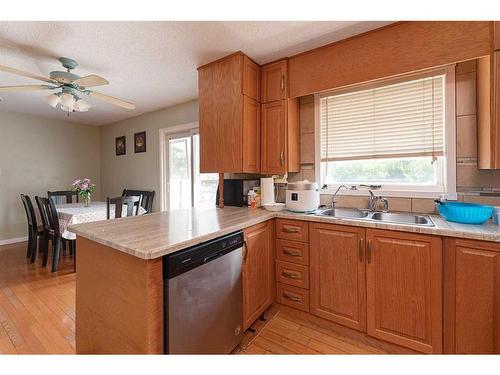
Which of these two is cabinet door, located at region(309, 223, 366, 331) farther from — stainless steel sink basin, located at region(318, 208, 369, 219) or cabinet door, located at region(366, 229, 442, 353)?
stainless steel sink basin, located at region(318, 208, 369, 219)

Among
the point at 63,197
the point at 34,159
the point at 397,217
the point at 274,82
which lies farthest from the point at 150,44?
the point at 34,159

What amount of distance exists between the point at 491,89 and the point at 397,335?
5.12 feet

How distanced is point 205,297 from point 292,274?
84 cm

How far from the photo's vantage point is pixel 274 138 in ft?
7.27

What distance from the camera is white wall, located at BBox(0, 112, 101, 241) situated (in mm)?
3834

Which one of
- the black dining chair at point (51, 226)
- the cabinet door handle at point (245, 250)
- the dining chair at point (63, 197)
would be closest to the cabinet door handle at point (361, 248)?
the cabinet door handle at point (245, 250)

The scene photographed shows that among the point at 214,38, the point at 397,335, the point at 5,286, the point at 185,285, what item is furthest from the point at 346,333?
the point at 5,286

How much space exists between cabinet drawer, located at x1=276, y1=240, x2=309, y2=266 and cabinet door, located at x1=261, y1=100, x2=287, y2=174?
686 mm

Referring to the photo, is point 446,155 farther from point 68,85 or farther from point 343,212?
point 68,85

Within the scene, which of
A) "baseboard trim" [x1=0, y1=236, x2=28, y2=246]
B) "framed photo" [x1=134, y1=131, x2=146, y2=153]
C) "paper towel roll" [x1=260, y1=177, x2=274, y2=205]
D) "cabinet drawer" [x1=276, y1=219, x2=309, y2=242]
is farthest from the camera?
"framed photo" [x1=134, y1=131, x2=146, y2=153]

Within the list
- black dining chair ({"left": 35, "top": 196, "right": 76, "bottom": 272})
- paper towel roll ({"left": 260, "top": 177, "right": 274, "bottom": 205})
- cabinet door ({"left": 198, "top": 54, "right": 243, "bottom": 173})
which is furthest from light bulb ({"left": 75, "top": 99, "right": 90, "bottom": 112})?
paper towel roll ({"left": 260, "top": 177, "right": 274, "bottom": 205})
